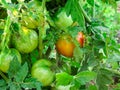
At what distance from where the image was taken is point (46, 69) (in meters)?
1.06

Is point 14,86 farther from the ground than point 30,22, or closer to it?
closer to it

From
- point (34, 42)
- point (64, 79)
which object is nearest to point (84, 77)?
point (64, 79)

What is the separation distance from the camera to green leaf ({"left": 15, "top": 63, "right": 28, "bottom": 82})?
1.00 m

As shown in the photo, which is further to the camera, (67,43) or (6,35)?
(67,43)

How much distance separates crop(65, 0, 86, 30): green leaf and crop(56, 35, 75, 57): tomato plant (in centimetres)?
13

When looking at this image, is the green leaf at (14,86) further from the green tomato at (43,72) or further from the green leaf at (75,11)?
the green leaf at (75,11)

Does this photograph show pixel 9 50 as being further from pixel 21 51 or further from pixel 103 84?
pixel 103 84

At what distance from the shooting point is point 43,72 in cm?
105

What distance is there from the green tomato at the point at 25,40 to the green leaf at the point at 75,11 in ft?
0.40

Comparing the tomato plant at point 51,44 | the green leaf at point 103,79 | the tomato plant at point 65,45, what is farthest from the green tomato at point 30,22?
the green leaf at point 103,79

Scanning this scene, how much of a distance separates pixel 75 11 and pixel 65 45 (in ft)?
0.51

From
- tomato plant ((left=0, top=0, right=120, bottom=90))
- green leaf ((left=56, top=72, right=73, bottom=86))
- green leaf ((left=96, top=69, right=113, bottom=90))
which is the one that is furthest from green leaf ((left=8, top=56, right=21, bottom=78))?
green leaf ((left=96, top=69, right=113, bottom=90))

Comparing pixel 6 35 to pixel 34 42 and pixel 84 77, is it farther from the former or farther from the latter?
pixel 84 77

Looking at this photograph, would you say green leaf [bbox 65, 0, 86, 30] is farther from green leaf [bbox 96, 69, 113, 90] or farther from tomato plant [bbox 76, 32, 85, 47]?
green leaf [bbox 96, 69, 113, 90]
